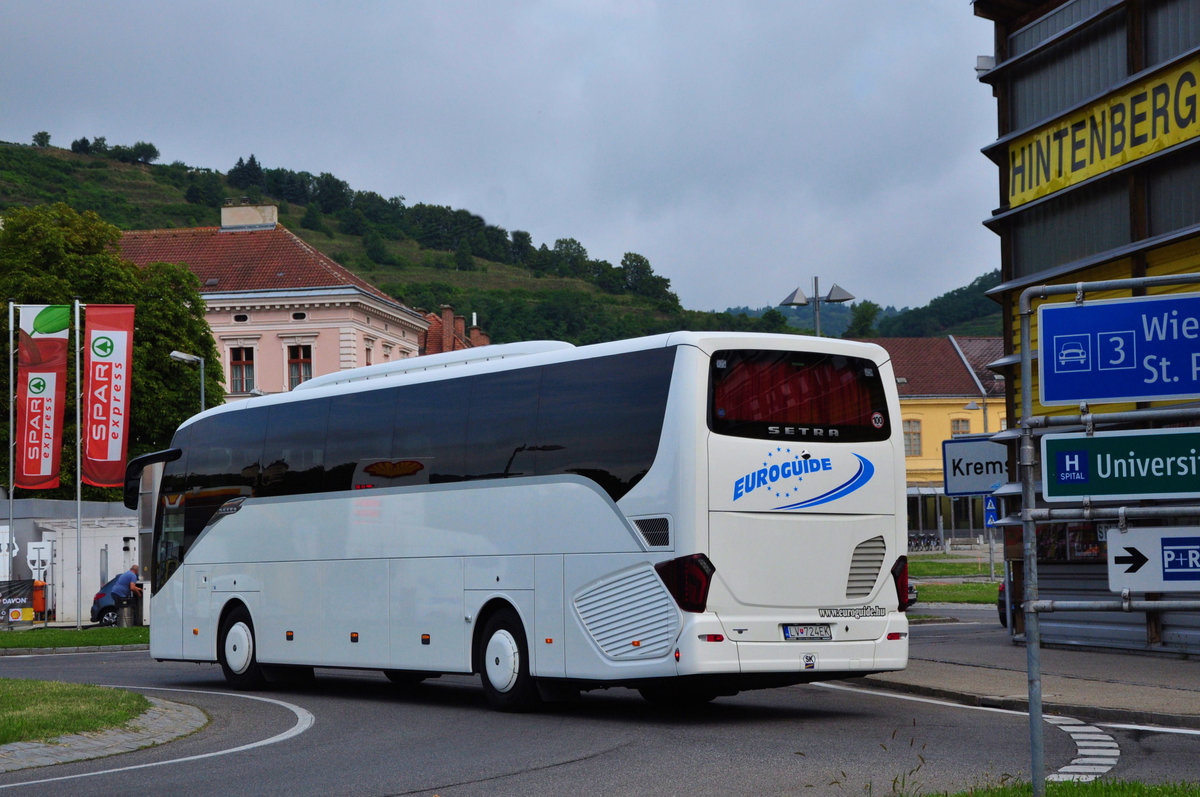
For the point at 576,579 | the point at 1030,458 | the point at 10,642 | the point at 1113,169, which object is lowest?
the point at 10,642

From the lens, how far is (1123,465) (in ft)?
25.3

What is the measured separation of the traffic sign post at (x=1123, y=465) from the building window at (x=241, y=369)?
6638 cm

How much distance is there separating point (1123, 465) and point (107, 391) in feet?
112

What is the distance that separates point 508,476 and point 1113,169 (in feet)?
31.1

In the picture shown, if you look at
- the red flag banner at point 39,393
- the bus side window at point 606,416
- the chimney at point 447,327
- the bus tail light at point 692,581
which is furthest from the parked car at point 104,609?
the chimney at point 447,327

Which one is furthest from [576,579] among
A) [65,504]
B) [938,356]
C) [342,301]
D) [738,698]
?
[938,356]

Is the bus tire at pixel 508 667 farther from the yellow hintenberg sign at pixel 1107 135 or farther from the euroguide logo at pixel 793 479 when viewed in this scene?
the yellow hintenberg sign at pixel 1107 135

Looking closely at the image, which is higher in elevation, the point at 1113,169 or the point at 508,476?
the point at 1113,169

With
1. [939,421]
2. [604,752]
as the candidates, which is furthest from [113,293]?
[939,421]

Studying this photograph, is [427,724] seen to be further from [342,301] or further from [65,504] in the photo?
[342,301]

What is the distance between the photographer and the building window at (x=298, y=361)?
7156 cm

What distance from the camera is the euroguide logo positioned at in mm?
14234

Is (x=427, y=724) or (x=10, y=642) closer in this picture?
(x=427, y=724)

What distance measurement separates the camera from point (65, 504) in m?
50.1
